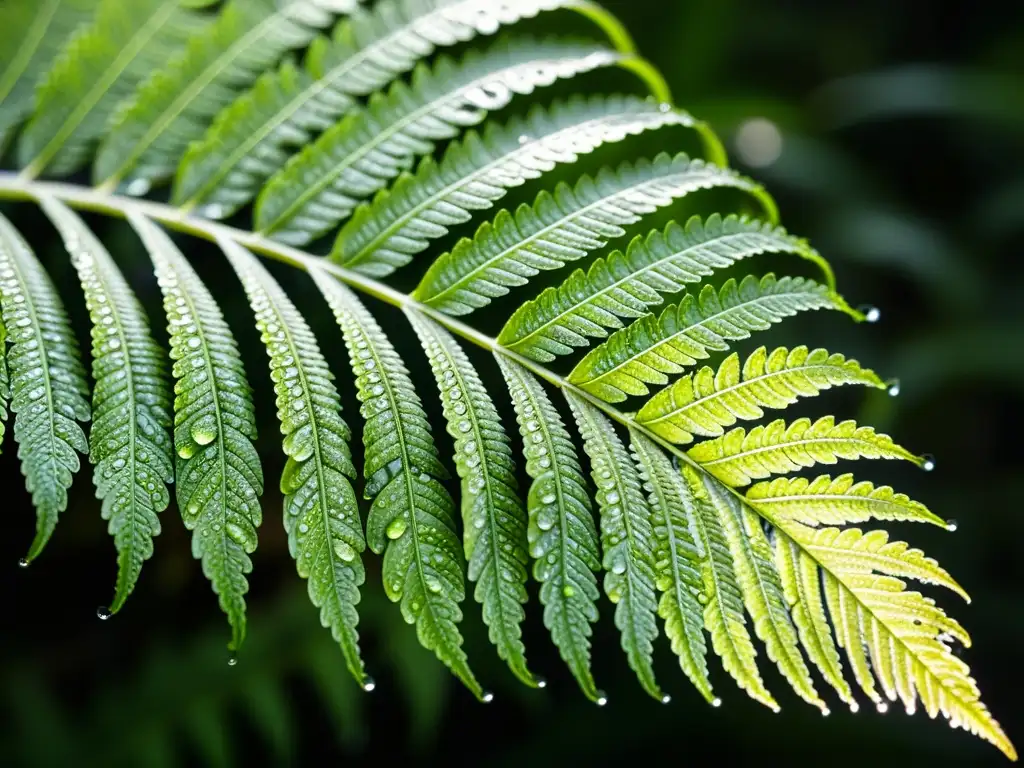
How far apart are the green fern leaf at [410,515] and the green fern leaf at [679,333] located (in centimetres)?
23

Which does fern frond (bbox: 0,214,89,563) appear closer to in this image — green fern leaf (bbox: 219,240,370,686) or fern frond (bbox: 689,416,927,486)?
green fern leaf (bbox: 219,240,370,686)

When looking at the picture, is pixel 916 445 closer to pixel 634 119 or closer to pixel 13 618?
pixel 634 119

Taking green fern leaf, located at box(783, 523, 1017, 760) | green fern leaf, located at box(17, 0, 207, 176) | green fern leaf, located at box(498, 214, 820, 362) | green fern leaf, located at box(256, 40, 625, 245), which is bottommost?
green fern leaf, located at box(783, 523, 1017, 760)

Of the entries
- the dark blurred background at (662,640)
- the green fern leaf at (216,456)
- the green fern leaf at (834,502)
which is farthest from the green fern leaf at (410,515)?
the dark blurred background at (662,640)

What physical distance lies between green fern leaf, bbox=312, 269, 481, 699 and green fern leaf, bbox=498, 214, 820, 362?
0.18m

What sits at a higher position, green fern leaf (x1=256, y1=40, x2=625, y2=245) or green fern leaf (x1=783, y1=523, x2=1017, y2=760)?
green fern leaf (x1=256, y1=40, x2=625, y2=245)

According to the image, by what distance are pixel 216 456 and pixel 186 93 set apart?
739 millimetres

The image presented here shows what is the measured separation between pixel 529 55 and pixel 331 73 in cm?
33

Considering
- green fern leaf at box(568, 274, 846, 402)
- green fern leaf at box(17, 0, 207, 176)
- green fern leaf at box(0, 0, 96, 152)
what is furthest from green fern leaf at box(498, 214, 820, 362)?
green fern leaf at box(0, 0, 96, 152)

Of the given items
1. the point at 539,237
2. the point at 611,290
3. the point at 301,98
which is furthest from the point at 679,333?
the point at 301,98

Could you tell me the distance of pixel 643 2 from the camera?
260 cm

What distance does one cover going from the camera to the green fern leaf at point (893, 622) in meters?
0.94

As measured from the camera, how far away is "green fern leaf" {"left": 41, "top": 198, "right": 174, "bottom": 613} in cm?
99

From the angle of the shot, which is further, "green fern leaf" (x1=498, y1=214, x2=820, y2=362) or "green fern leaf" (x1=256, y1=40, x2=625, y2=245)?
"green fern leaf" (x1=256, y1=40, x2=625, y2=245)
